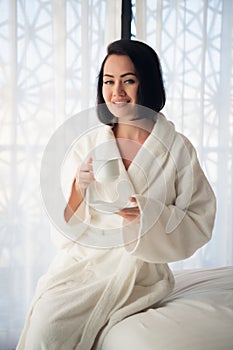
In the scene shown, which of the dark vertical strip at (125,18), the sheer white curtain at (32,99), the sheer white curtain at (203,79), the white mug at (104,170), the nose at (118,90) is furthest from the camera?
the sheer white curtain at (203,79)

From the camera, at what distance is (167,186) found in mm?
1678

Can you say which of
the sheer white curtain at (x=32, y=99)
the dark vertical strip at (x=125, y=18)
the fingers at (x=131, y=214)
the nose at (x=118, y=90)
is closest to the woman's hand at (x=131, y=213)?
the fingers at (x=131, y=214)

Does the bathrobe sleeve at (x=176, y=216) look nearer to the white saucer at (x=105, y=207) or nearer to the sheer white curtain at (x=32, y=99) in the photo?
the white saucer at (x=105, y=207)

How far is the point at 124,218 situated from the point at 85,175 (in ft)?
0.56

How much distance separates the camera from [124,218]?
1.54 metres

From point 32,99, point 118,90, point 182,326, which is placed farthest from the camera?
point 32,99

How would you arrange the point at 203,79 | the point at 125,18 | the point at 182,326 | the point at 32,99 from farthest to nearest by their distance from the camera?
1. the point at 203,79
2. the point at 125,18
3. the point at 32,99
4. the point at 182,326

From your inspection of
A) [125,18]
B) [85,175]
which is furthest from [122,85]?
[125,18]

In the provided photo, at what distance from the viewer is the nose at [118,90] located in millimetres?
1717

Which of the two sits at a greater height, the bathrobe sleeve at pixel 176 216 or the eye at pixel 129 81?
the eye at pixel 129 81

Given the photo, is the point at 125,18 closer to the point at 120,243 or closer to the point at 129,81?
the point at 129,81

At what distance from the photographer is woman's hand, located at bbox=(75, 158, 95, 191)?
5.12ft

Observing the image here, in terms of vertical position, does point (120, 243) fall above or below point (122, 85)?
below

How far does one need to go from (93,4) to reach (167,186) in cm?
118
